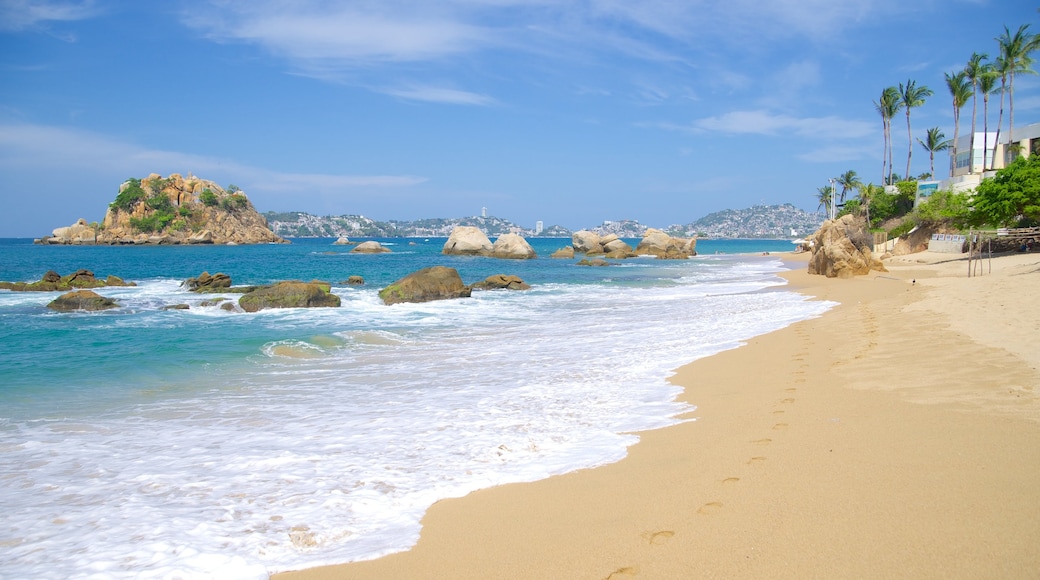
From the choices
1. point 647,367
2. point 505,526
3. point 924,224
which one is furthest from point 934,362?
point 924,224

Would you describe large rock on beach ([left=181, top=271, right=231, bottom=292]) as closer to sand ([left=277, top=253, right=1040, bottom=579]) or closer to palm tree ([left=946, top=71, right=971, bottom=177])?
sand ([left=277, top=253, right=1040, bottom=579])

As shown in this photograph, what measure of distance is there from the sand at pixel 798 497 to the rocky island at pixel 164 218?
129567 millimetres

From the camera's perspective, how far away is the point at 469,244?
218 feet

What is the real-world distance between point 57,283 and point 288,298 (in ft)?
47.7

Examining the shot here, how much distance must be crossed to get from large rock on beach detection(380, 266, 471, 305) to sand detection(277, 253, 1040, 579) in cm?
1566

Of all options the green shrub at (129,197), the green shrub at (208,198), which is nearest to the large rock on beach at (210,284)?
the green shrub at (208,198)

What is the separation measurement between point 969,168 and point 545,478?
62.2 meters

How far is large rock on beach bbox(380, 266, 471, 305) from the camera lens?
870 inches

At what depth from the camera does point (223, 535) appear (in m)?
4.02

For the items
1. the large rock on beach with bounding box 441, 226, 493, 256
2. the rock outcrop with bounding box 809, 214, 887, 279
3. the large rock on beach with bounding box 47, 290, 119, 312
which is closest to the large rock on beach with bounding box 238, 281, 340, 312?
the large rock on beach with bounding box 47, 290, 119, 312

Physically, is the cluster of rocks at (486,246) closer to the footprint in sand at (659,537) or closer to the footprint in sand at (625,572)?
the footprint in sand at (659,537)

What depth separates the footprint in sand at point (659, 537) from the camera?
3.67 meters

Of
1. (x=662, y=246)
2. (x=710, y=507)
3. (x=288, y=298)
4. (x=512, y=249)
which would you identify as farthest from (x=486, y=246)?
(x=710, y=507)

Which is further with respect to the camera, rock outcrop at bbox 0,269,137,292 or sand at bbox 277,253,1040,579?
rock outcrop at bbox 0,269,137,292
